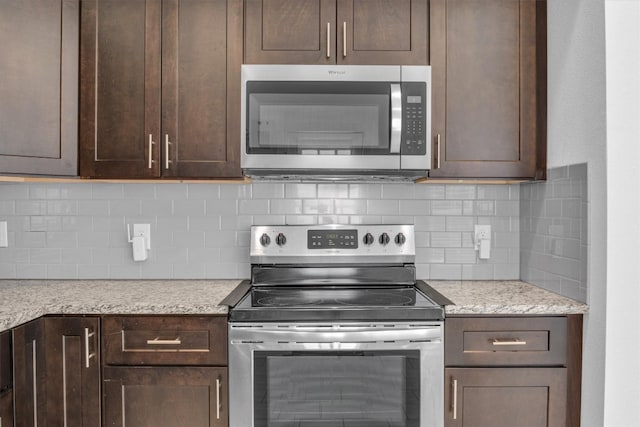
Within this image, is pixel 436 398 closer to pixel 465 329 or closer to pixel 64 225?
pixel 465 329

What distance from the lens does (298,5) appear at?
6.04 feet

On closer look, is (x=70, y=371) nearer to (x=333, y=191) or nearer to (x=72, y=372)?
(x=72, y=372)

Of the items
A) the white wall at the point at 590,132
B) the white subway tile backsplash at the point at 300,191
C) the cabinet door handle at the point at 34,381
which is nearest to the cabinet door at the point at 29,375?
the cabinet door handle at the point at 34,381

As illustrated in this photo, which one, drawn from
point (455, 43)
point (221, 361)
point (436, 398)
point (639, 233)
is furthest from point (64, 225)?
point (639, 233)

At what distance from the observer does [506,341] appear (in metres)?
1.59

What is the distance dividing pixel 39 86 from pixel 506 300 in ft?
6.56

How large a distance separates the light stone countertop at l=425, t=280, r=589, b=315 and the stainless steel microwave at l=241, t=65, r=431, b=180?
0.61m

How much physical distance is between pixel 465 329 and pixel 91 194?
1802mm

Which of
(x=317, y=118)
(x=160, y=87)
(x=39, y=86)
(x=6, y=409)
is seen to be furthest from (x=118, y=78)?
(x=6, y=409)

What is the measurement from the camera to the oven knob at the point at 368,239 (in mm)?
2074

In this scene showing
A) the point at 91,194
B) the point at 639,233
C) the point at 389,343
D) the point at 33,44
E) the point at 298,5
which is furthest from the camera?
the point at 91,194

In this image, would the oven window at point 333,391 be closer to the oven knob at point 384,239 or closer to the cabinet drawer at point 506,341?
the cabinet drawer at point 506,341

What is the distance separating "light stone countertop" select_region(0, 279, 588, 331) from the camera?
5.15 ft

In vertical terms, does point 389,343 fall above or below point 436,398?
above
